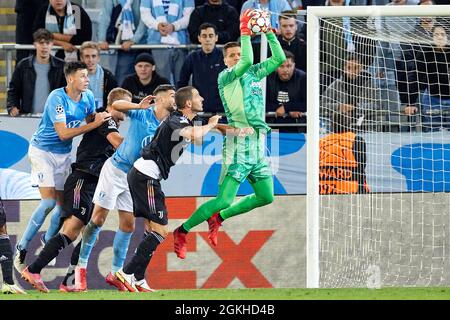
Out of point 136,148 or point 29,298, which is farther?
point 136,148

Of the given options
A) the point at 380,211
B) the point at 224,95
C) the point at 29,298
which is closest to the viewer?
the point at 29,298

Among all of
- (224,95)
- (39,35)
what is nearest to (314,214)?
(224,95)

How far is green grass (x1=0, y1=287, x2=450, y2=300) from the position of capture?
36.9 feet

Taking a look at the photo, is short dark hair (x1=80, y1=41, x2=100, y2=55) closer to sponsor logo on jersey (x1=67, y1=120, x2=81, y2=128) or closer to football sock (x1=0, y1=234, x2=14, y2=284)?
sponsor logo on jersey (x1=67, y1=120, x2=81, y2=128)

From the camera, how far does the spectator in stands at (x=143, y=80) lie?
14938 mm

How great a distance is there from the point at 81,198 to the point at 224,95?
1.79 m

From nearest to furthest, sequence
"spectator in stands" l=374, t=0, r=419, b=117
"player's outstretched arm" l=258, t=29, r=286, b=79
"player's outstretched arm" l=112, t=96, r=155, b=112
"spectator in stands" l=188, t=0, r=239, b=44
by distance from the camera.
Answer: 1. "player's outstretched arm" l=258, t=29, r=286, b=79
2. "player's outstretched arm" l=112, t=96, r=155, b=112
3. "spectator in stands" l=374, t=0, r=419, b=117
4. "spectator in stands" l=188, t=0, r=239, b=44

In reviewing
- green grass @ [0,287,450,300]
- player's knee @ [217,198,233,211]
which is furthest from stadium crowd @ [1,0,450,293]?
green grass @ [0,287,450,300]

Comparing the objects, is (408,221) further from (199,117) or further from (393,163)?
(199,117)

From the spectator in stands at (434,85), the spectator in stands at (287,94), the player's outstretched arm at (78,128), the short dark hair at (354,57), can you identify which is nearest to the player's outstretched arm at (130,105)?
the player's outstretched arm at (78,128)

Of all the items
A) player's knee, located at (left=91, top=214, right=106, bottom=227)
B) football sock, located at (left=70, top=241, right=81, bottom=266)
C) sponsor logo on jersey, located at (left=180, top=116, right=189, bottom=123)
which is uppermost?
sponsor logo on jersey, located at (left=180, top=116, right=189, bottom=123)

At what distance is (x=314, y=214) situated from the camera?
12.7 m

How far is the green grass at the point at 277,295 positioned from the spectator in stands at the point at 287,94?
9.41ft

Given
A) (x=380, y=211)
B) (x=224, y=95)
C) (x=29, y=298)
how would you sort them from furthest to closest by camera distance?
(x=380, y=211) < (x=224, y=95) < (x=29, y=298)
